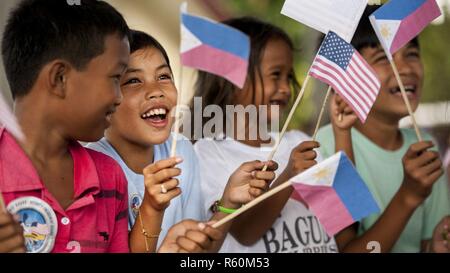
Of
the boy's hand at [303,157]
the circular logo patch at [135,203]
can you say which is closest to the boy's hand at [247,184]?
the boy's hand at [303,157]

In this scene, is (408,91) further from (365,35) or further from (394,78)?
(365,35)

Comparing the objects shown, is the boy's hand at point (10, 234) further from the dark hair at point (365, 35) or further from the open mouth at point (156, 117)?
the dark hair at point (365, 35)

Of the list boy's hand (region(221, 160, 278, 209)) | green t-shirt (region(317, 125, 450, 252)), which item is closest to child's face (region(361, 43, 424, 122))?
green t-shirt (region(317, 125, 450, 252))

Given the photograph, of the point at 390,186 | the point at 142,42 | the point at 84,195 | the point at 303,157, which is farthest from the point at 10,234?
the point at 390,186

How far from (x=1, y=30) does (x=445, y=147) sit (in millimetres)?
1337

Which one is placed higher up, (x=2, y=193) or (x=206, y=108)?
(x=206, y=108)

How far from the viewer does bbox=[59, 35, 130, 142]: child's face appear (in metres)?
1.77

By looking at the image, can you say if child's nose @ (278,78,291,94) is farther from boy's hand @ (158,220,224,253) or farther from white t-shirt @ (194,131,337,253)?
boy's hand @ (158,220,224,253)

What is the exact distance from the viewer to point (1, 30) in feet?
6.25

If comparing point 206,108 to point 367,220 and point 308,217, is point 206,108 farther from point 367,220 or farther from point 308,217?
point 367,220

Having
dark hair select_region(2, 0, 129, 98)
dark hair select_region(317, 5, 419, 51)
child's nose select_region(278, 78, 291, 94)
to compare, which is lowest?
dark hair select_region(2, 0, 129, 98)

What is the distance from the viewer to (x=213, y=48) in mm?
1762

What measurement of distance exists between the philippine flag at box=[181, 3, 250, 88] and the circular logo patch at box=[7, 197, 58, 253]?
0.43 metres

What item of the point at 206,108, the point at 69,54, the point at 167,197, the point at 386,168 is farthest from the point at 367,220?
the point at 69,54
